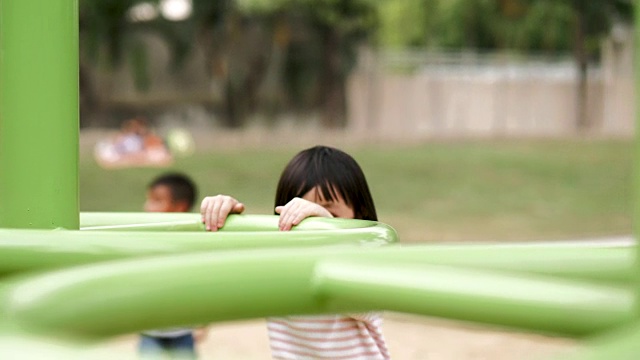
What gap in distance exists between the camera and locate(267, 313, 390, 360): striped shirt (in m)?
1.26

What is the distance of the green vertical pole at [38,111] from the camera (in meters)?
1.00

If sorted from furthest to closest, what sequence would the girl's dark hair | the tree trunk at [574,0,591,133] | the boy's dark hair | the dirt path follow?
the tree trunk at [574,0,591,133]
the dirt path
the boy's dark hair
the girl's dark hair

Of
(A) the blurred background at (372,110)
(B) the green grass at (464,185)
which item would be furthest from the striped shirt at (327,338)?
(A) the blurred background at (372,110)

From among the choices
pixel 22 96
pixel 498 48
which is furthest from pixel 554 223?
pixel 498 48

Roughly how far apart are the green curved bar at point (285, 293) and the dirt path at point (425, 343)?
3.50 m

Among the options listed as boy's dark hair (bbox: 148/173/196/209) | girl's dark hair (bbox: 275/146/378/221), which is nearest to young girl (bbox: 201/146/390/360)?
girl's dark hair (bbox: 275/146/378/221)

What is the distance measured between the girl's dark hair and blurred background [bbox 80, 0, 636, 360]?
21.5ft

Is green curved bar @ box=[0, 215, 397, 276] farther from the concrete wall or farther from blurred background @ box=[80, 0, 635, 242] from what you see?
the concrete wall

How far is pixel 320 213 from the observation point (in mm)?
1129

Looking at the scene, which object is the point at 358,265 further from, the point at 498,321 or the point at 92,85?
the point at 92,85

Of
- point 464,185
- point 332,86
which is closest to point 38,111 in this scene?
point 464,185

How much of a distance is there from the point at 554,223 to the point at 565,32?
36.0 feet

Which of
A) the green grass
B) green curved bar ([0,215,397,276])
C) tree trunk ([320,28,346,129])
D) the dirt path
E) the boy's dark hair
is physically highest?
green curved bar ([0,215,397,276])

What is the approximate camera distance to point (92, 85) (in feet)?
38.6
